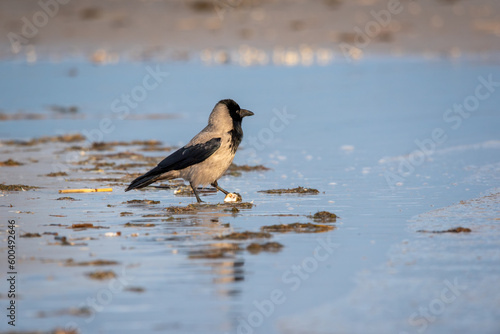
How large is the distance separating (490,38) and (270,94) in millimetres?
14133

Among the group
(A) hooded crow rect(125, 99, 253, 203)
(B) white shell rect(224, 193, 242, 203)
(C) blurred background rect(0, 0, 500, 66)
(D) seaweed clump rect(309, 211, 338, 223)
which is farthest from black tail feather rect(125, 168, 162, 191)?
(C) blurred background rect(0, 0, 500, 66)

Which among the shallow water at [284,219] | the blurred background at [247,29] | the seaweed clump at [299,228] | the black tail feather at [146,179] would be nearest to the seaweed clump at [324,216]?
the shallow water at [284,219]

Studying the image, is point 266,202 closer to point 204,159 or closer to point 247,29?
point 204,159

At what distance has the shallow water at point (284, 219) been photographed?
20.3 ft

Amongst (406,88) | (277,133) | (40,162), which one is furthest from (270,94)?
(40,162)

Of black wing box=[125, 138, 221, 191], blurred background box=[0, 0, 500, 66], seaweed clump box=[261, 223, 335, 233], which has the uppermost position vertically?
blurred background box=[0, 0, 500, 66]

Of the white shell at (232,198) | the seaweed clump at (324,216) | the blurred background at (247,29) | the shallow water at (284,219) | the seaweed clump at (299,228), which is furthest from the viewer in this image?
the blurred background at (247,29)

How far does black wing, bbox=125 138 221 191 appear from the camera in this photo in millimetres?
11047

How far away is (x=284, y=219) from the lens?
31.6 feet

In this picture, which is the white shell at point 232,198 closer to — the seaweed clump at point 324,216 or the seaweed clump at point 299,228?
the seaweed clump at point 324,216

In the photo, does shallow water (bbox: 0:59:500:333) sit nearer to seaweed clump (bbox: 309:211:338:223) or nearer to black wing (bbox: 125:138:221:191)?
seaweed clump (bbox: 309:211:338:223)

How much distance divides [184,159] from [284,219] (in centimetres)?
204

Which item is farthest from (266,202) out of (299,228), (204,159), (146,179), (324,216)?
(299,228)

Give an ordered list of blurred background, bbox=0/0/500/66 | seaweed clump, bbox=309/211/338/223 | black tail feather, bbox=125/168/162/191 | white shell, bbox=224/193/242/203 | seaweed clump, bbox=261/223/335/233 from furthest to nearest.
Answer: blurred background, bbox=0/0/500/66
black tail feather, bbox=125/168/162/191
white shell, bbox=224/193/242/203
seaweed clump, bbox=309/211/338/223
seaweed clump, bbox=261/223/335/233
